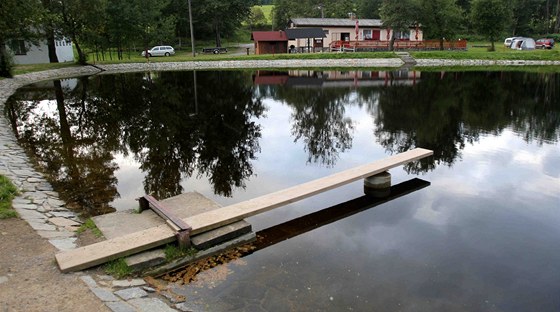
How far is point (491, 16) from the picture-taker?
185ft

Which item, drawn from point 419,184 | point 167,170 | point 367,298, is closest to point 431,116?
point 419,184

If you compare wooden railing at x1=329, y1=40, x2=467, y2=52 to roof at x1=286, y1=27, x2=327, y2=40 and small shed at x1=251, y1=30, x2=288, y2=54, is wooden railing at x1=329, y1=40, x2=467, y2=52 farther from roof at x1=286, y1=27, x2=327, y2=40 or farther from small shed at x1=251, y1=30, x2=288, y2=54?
small shed at x1=251, y1=30, x2=288, y2=54

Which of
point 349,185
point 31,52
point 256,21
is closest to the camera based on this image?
point 349,185

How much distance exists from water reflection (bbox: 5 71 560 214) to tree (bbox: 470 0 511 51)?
28.9m

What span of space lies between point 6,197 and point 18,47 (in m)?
45.4

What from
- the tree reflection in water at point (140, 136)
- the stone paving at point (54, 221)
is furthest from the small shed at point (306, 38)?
the stone paving at point (54, 221)

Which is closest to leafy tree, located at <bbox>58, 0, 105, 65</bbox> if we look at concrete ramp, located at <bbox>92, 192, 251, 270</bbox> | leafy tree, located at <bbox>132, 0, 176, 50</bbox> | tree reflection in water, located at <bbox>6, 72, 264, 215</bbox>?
leafy tree, located at <bbox>132, 0, 176, 50</bbox>

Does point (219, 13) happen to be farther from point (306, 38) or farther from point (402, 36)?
point (402, 36)

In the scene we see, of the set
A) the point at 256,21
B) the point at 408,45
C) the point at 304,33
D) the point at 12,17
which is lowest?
the point at 408,45

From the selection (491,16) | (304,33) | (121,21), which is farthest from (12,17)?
(491,16)

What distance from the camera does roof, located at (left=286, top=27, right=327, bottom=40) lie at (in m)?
59.2

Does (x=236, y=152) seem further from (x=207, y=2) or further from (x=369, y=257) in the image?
(x=207, y=2)

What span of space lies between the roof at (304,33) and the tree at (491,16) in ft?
66.5

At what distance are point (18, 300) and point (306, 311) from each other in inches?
142
